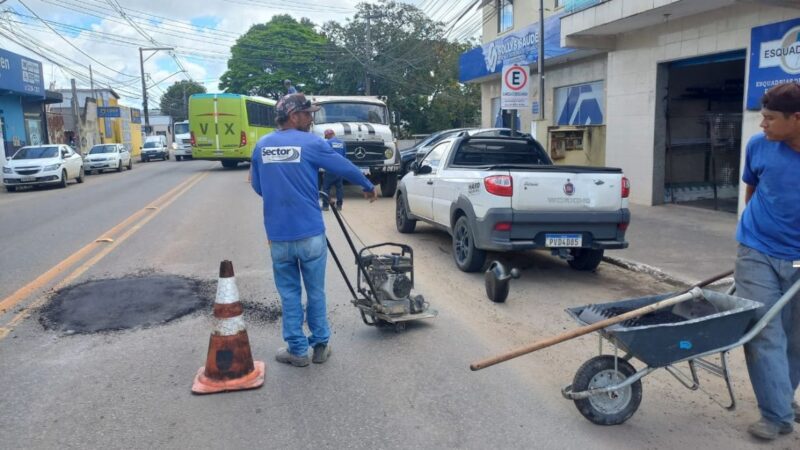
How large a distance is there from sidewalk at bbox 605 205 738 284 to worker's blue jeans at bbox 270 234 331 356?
4.53 meters

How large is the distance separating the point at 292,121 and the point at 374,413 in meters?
2.08

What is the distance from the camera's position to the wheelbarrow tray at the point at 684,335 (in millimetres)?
3457

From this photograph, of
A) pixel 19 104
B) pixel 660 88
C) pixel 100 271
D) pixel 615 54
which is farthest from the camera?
pixel 19 104

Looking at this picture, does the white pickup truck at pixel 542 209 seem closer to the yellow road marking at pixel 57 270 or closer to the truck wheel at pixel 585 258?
the truck wheel at pixel 585 258

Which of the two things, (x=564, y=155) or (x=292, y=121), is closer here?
(x=292, y=121)

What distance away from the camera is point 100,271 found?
794cm

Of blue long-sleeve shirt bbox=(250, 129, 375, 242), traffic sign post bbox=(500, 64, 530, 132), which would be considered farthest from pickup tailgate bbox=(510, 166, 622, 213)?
traffic sign post bbox=(500, 64, 530, 132)

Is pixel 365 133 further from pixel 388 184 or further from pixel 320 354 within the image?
pixel 320 354

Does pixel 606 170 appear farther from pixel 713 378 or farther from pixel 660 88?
pixel 660 88

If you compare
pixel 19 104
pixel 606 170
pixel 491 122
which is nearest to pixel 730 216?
pixel 606 170

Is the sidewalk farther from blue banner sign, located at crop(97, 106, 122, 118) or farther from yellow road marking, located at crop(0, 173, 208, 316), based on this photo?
blue banner sign, located at crop(97, 106, 122, 118)

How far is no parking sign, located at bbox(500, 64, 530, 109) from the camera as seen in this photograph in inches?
488

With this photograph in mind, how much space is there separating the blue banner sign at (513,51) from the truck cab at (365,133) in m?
4.73

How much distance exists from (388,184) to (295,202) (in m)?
12.7
